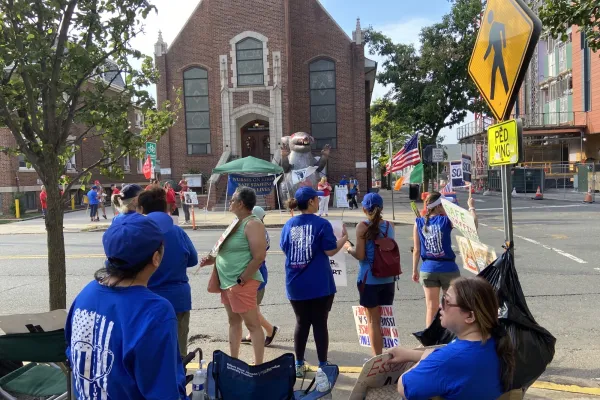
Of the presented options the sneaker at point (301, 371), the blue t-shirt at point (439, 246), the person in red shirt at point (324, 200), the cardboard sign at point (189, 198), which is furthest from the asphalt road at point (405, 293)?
the person in red shirt at point (324, 200)

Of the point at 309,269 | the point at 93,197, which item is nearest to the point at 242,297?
the point at 309,269

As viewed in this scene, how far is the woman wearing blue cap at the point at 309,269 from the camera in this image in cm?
441

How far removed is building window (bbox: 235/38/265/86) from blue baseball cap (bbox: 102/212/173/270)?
26.2 meters

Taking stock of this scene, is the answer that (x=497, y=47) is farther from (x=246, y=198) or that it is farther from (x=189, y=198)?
(x=189, y=198)

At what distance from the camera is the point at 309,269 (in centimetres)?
441

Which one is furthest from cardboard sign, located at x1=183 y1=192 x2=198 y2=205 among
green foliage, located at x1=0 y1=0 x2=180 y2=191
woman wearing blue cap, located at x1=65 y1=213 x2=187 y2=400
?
woman wearing blue cap, located at x1=65 y1=213 x2=187 y2=400

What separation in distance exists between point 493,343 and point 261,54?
87.1ft

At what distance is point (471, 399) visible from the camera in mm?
2209

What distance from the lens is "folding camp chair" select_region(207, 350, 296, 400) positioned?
3.42 metres

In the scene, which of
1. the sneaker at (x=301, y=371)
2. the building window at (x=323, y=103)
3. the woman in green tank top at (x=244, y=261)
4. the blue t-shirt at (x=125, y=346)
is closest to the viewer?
the blue t-shirt at (x=125, y=346)

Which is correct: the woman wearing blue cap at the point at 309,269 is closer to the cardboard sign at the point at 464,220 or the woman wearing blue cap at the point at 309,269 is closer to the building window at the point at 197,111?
the cardboard sign at the point at 464,220

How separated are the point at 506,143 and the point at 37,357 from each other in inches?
133

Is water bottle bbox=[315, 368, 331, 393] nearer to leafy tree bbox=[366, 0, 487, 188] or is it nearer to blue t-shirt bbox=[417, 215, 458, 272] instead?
blue t-shirt bbox=[417, 215, 458, 272]

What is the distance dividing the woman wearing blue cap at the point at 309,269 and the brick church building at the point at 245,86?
2322 cm
